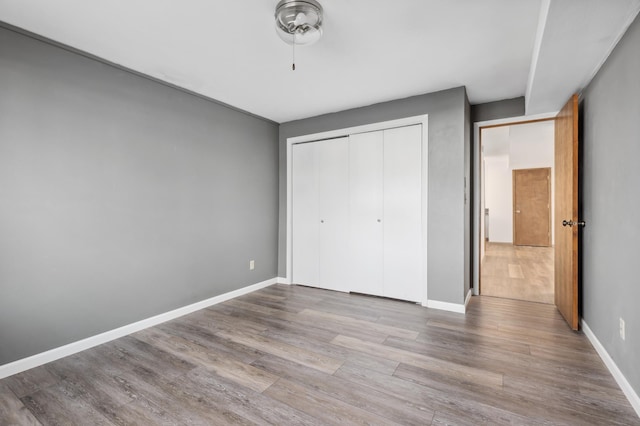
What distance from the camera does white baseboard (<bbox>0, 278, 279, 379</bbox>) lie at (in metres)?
2.13

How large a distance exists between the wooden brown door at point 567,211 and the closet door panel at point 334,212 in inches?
90.1

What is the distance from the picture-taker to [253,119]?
13.7ft

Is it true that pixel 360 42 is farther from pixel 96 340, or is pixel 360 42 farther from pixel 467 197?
pixel 96 340

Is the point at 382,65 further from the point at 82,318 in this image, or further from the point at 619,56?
the point at 82,318

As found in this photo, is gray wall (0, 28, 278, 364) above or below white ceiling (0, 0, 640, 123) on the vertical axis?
below

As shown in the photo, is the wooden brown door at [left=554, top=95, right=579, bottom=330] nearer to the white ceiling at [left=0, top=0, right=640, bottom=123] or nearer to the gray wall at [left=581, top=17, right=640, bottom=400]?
the gray wall at [left=581, top=17, right=640, bottom=400]

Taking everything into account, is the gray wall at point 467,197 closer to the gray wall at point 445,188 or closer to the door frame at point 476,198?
the door frame at point 476,198

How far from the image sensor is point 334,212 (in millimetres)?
4207

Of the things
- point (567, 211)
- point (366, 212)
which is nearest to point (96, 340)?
point (366, 212)

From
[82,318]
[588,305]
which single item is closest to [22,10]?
[82,318]

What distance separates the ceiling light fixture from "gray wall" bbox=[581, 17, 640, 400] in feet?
6.04

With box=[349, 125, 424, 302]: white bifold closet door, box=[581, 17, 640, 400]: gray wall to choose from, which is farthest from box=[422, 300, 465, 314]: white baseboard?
box=[581, 17, 640, 400]: gray wall

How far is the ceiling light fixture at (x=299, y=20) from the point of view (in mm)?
1870

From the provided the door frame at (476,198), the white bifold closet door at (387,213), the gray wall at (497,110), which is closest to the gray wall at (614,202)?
the gray wall at (497,110)
